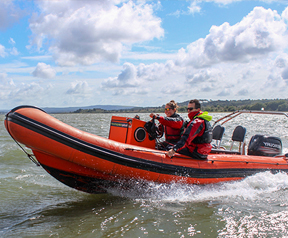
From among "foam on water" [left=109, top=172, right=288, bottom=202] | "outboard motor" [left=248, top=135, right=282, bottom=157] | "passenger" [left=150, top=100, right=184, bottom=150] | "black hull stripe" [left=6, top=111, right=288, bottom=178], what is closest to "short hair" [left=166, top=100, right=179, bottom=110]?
"passenger" [left=150, top=100, right=184, bottom=150]

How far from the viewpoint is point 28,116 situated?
12.5 ft

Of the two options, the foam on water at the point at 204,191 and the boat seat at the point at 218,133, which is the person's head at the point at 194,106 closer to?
the foam on water at the point at 204,191

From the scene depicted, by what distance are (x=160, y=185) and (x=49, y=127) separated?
2.04 metres

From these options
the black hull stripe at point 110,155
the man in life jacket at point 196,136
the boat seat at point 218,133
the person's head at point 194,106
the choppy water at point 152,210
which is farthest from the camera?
the boat seat at point 218,133

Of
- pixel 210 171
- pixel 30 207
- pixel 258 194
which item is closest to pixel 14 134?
pixel 30 207

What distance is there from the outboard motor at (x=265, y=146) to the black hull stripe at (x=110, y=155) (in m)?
A: 1.38

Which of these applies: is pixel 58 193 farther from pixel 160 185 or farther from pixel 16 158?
pixel 16 158

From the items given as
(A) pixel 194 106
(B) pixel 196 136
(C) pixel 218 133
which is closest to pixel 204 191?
(B) pixel 196 136

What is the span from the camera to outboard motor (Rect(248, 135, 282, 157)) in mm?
5898

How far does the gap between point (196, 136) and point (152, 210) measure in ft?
4.76

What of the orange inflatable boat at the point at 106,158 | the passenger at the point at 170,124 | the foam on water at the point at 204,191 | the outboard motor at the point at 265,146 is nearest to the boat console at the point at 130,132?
the orange inflatable boat at the point at 106,158

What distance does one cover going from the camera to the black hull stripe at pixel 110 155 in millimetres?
3783

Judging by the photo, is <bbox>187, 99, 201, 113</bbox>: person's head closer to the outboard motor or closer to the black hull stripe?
the black hull stripe

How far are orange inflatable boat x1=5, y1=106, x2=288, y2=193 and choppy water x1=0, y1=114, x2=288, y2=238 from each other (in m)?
0.23
